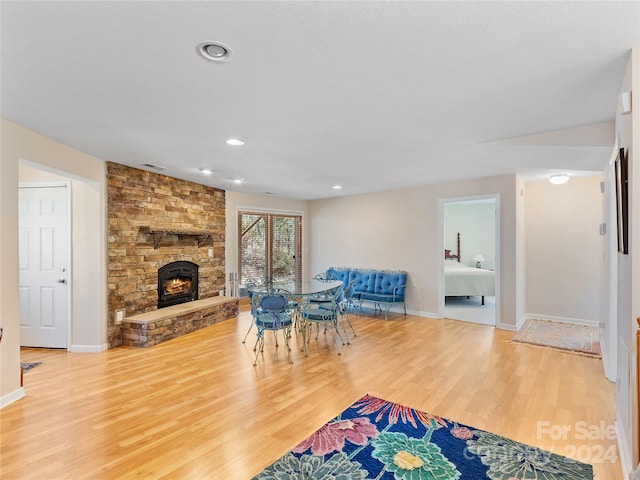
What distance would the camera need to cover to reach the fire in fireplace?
16.8ft

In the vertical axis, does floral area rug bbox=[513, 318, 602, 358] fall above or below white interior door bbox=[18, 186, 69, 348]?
below

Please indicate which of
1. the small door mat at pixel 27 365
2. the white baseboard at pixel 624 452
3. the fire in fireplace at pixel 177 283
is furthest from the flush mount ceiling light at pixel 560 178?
the small door mat at pixel 27 365

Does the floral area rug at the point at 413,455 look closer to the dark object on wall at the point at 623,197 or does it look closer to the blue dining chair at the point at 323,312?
the dark object on wall at the point at 623,197

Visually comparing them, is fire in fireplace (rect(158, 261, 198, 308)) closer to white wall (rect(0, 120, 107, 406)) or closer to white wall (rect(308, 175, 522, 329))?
white wall (rect(0, 120, 107, 406))

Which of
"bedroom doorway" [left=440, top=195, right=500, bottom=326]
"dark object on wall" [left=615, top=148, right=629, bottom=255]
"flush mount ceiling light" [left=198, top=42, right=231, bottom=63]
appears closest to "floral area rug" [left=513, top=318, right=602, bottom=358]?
"bedroom doorway" [left=440, top=195, right=500, bottom=326]

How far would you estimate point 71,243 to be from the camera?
4.18m

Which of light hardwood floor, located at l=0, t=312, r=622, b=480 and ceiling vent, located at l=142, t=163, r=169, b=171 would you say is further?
ceiling vent, located at l=142, t=163, r=169, b=171

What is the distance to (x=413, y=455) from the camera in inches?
83.6

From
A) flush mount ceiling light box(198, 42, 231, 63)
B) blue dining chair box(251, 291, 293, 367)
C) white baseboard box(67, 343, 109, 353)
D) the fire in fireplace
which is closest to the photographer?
flush mount ceiling light box(198, 42, 231, 63)

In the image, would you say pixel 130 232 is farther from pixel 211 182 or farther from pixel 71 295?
pixel 211 182

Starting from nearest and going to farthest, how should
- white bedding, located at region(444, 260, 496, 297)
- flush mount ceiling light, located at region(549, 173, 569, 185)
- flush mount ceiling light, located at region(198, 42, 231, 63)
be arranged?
1. flush mount ceiling light, located at region(198, 42, 231, 63)
2. flush mount ceiling light, located at region(549, 173, 569, 185)
3. white bedding, located at region(444, 260, 496, 297)

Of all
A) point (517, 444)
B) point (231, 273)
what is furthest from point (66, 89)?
point (231, 273)

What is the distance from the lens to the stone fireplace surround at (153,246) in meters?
4.36

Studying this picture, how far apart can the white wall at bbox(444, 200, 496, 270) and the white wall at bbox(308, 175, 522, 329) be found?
3.07m
